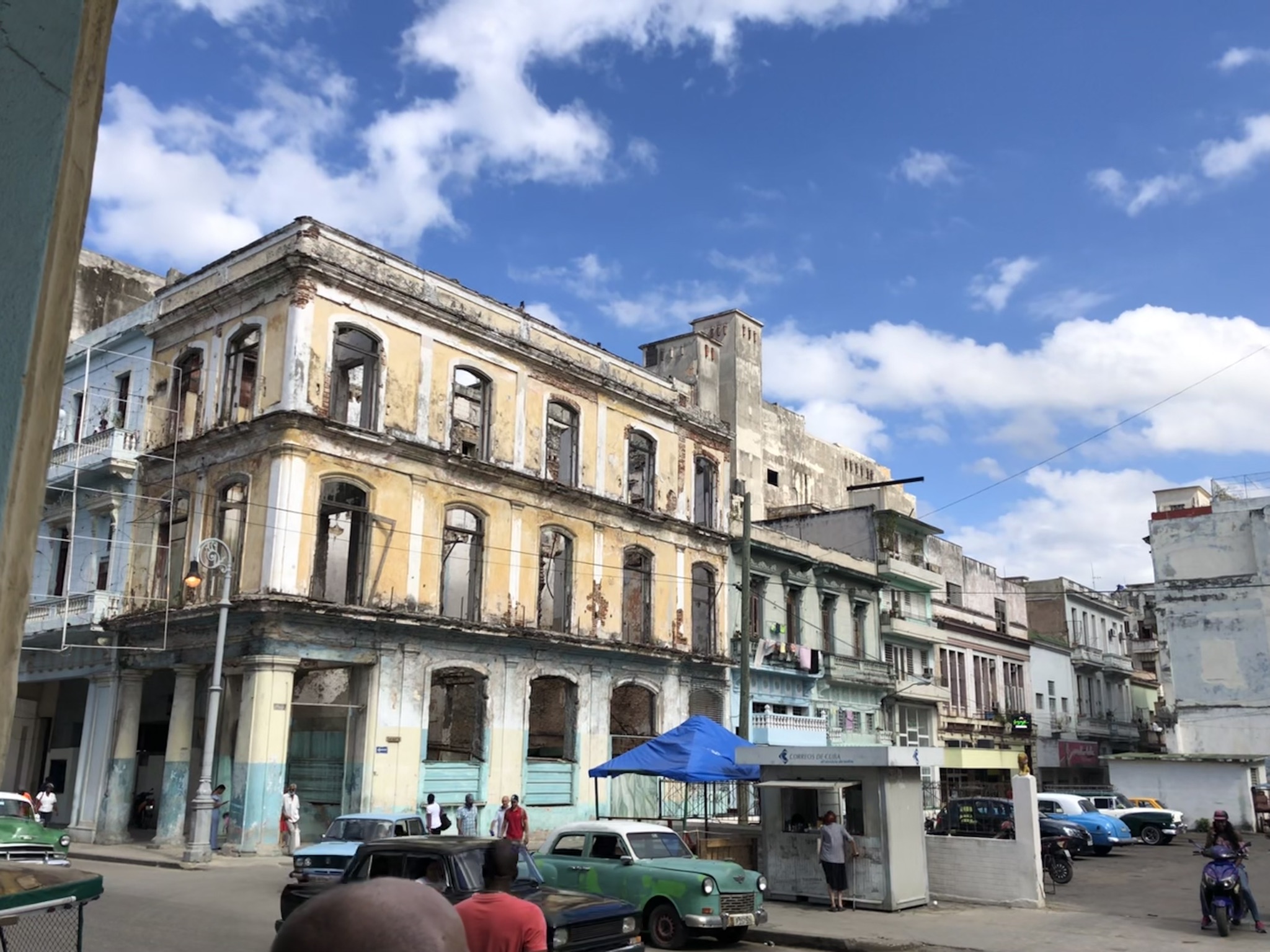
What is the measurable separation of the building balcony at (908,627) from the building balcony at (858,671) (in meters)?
1.55

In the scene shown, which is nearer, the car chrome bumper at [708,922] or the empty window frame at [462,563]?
the car chrome bumper at [708,922]

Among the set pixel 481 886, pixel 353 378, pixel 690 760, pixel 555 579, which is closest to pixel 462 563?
pixel 555 579

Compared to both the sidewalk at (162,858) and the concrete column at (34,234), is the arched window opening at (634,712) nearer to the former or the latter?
the sidewalk at (162,858)

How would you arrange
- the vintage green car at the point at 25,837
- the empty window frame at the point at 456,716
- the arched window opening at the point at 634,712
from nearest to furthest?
the vintage green car at the point at 25,837 < the empty window frame at the point at 456,716 < the arched window opening at the point at 634,712

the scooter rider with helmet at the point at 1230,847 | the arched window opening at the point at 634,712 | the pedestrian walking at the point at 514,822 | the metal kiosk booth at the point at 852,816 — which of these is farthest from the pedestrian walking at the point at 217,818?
the scooter rider with helmet at the point at 1230,847

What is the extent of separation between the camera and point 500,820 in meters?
26.6

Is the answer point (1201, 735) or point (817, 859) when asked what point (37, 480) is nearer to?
point (817, 859)

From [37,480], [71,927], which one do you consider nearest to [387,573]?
[71,927]

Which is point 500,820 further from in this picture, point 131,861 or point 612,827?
point 612,827

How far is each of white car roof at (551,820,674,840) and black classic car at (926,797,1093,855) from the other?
1066 cm

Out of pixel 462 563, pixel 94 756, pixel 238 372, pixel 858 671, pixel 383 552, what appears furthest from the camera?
pixel 858 671

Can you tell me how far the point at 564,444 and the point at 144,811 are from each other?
1593cm

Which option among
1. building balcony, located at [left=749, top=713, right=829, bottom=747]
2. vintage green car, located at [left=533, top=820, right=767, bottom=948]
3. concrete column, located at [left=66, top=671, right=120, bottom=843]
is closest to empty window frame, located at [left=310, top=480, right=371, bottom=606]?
concrete column, located at [left=66, top=671, right=120, bottom=843]

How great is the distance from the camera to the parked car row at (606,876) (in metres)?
11.6
